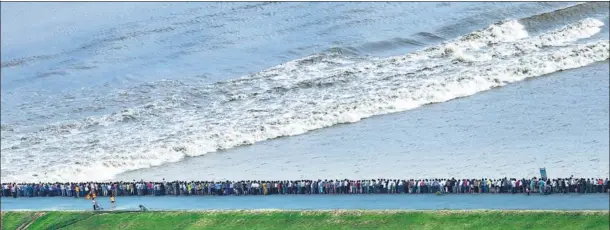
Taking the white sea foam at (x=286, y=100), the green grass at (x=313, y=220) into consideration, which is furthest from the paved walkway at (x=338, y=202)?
the white sea foam at (x=286, y=100)

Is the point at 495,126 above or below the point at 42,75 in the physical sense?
below

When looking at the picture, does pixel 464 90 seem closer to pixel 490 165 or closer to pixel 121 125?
pixel 490 165

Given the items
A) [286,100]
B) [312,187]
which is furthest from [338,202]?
[286,100]

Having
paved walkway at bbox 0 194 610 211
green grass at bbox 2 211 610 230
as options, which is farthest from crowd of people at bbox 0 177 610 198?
green grass at bbox 2 211 610 230

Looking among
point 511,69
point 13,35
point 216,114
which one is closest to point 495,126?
point 511,69

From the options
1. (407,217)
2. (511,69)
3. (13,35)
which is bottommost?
(407,217)

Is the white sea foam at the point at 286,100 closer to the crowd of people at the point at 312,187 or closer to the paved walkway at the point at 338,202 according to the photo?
the crowd of people at the point at 312,187

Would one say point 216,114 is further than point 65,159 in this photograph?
Yes
